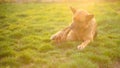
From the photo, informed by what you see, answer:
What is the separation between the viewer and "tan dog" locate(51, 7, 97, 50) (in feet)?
24.2

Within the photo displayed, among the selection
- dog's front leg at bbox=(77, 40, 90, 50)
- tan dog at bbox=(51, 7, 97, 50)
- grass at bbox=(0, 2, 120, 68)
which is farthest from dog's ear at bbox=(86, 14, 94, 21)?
grass at bbox=(0, 2, 120, 68)

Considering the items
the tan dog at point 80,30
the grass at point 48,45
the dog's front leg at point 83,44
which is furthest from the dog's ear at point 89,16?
the grass at point 48,45

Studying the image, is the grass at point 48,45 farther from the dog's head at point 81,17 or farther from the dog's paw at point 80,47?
the dog's head at point 81,17

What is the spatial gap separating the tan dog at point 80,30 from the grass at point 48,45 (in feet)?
0.74

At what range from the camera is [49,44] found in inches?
303

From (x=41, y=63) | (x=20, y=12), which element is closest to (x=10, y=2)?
(x=20, y=12)

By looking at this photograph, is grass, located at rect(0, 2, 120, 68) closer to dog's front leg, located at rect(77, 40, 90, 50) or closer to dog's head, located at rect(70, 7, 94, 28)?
dog's front leg, located at rect(77, 40, 90, 50)

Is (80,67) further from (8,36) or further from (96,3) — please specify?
(96,3)

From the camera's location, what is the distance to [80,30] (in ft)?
25.4

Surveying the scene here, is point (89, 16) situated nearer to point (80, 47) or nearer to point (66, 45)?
point (80, 47)

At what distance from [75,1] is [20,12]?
4563mm

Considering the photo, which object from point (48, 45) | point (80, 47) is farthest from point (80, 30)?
point (48, 45)

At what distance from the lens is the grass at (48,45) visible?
6438 millimetres

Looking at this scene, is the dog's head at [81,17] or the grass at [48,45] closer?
the grass at [48,45]
